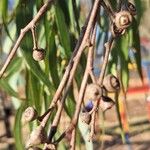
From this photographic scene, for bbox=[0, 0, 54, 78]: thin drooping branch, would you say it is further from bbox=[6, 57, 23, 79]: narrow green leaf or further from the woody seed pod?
bbox=[6, 57, 23, 79]: narrow green leaf

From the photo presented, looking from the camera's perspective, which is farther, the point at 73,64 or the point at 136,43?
the point at 136,43

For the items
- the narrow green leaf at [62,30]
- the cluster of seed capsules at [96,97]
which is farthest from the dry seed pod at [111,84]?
the narrow green leaf at [62,30]

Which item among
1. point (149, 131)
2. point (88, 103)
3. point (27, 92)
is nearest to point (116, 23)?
point (88, 103)

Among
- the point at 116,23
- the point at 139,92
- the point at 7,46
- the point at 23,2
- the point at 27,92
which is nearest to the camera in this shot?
the point at 116,23

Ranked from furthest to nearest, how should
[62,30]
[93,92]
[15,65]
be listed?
[15,65] → [62,30] → [93,92]

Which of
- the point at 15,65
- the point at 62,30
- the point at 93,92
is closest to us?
the point at 93,92

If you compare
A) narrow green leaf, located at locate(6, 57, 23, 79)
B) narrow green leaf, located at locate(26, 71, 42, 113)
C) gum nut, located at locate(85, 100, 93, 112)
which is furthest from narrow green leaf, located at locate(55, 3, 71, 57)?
gum nut, located at locate(85, 100, 93, 112)

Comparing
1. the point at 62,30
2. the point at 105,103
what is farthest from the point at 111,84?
the point at 62,30

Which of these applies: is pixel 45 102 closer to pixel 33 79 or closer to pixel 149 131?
pixel 33 79

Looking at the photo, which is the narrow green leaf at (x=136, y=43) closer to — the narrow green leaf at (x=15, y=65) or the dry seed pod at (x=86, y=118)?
the narrow green leaf at (x=15, y=65)

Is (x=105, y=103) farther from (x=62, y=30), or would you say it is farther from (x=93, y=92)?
(x=62, y=30)

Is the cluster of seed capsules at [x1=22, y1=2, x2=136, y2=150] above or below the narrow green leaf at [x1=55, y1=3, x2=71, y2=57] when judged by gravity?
below
